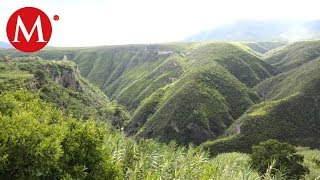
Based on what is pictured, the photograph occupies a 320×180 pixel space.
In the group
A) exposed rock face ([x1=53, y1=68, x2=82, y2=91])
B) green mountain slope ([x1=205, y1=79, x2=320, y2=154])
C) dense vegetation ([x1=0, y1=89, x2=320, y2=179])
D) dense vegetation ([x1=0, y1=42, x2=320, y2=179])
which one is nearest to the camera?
dense vegetation ([x1=0, y1=89, x2=320, y2=179])

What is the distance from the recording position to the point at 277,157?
68625mm

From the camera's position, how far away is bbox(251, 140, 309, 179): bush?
201 ft

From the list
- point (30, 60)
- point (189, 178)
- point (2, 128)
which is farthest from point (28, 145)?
point (30, 60)

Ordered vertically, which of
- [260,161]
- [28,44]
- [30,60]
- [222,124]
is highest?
[28,44]

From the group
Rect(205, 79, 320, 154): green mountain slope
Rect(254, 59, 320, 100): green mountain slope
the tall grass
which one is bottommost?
Rect(205, 79, 320, 154): green mountain slope

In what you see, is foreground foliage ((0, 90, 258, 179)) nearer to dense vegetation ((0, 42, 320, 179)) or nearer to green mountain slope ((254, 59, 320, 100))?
dense vegetation ((0, 42, 320, 179))

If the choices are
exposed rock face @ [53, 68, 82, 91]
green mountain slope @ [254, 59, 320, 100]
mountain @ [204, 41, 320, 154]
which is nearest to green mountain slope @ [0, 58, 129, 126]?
exposed rock face @ [53, 68, 82, 91]

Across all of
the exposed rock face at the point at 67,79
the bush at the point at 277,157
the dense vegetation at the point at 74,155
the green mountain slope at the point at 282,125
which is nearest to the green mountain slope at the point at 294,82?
the green mountain slope at the point at 282,125

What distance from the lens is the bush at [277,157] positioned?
61.4 m

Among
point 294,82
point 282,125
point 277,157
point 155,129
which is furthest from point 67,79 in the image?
point 277,157

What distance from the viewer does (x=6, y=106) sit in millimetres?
25891

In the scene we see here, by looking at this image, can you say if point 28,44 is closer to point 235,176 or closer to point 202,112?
point 235,176

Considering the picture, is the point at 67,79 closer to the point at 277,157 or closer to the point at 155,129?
the point at 155,129

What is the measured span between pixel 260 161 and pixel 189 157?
48.9 metres
